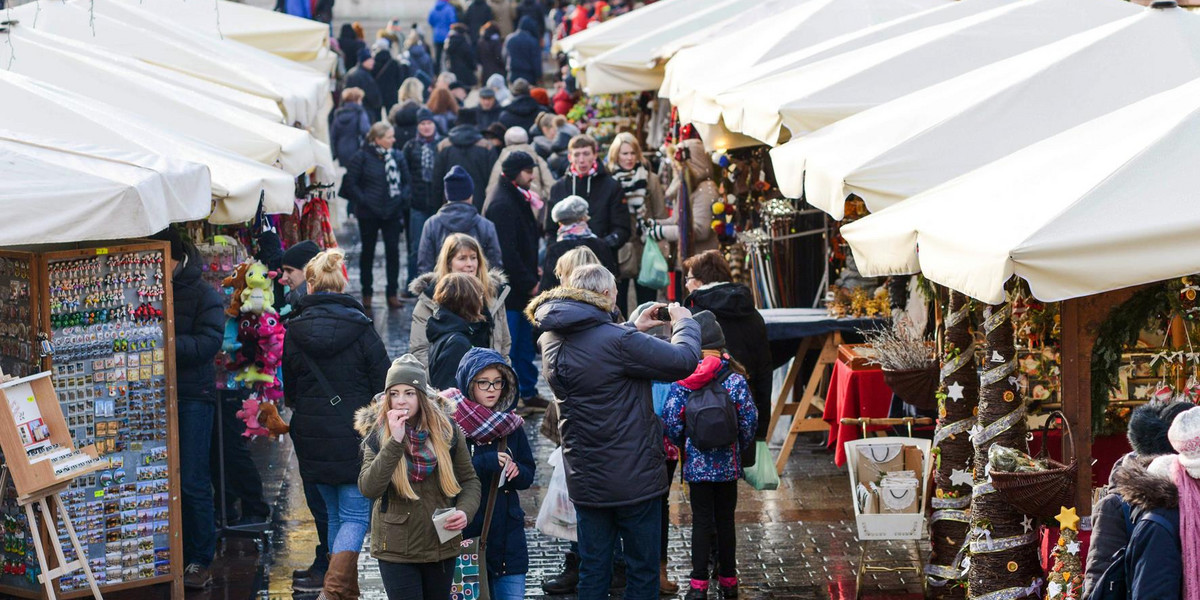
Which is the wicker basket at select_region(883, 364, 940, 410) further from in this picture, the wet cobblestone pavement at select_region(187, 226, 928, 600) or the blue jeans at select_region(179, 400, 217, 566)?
the blue jeans at select_region(179, 400, 217, 566)

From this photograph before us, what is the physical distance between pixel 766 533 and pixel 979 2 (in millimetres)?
3847

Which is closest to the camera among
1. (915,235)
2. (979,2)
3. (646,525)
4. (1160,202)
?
(1160,202)

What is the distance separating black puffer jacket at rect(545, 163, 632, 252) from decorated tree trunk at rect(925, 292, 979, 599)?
5105mm

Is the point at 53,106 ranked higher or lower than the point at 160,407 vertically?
higher

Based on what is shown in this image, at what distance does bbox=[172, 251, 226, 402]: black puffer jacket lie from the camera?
8336 mm

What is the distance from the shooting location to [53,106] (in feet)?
27.5

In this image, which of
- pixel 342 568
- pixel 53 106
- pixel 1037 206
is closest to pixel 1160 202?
pixel 1037 206

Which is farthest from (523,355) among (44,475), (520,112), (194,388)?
(520,112)

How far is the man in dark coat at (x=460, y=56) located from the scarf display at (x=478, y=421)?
2197cm

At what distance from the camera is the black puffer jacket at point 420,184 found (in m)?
16.8

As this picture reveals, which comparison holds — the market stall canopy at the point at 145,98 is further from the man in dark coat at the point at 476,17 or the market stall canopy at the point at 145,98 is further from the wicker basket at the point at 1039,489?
the man in dark coat at the point at 476,17

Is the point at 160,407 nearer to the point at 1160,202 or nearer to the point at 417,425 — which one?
the point at 417,425

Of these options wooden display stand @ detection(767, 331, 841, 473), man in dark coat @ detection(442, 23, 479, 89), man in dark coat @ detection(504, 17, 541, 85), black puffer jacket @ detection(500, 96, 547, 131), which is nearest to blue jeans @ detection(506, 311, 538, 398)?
wooden display stand @ detection(767, 331, 841, 473)

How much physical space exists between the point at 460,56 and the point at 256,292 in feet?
65.3
